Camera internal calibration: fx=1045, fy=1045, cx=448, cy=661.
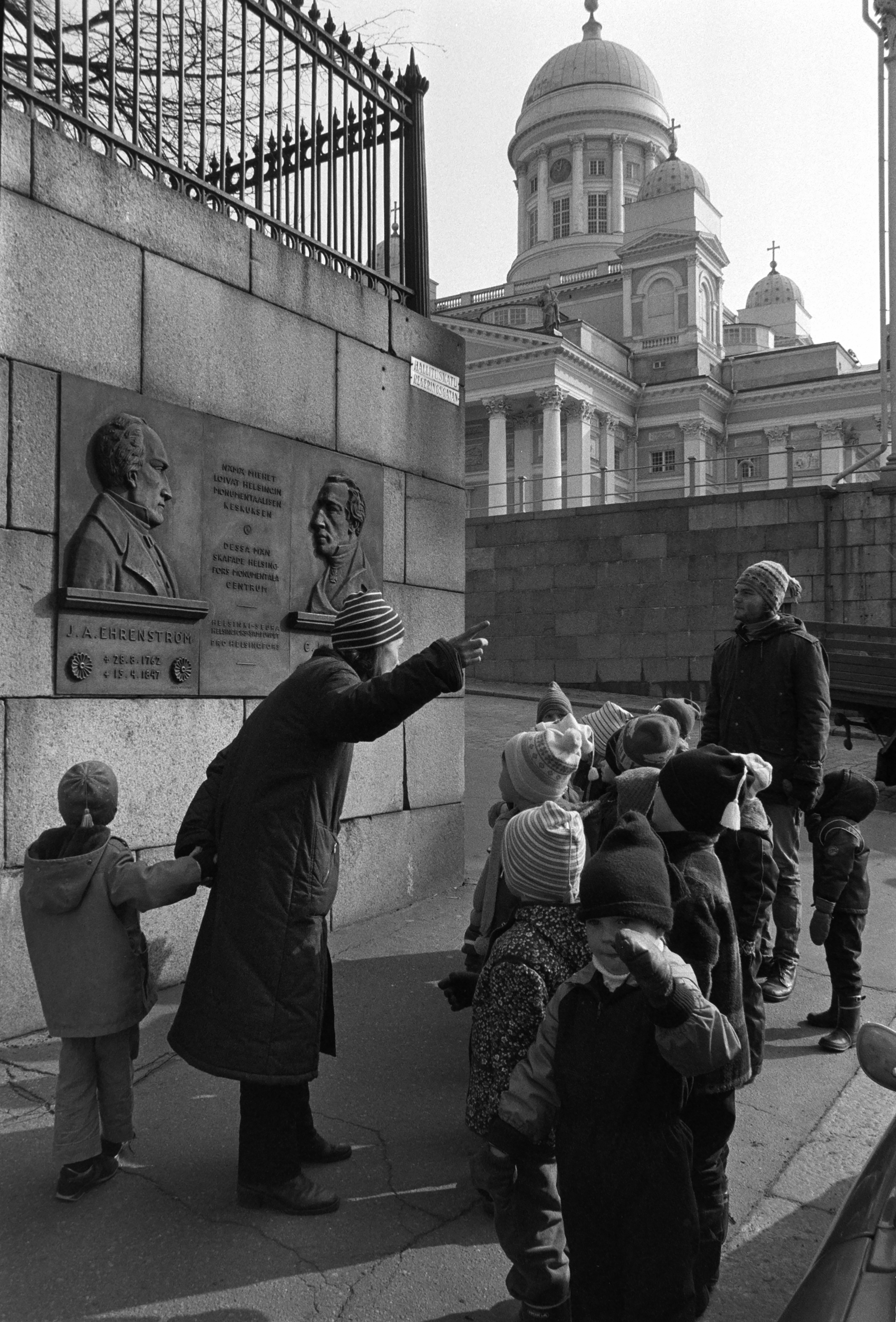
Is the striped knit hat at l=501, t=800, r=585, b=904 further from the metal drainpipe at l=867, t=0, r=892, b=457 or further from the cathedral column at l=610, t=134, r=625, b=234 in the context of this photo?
the cathedral column at l=610, t=134, r=625, b=234

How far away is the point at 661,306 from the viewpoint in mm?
59281

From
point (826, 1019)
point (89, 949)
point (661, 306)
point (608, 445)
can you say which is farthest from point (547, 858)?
point (661, 306)

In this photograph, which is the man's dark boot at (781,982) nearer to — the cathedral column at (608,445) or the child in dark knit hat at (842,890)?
the child in dark knit hat at (842,890)

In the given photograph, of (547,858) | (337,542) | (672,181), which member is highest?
(672,181)

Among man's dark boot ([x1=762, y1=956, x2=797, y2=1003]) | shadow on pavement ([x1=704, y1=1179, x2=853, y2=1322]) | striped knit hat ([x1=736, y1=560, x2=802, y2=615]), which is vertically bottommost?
shadow on pavement ([x1=704, y1=1179, x2=853, y2=1322])

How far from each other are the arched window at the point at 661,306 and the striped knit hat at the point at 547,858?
59.9 metres

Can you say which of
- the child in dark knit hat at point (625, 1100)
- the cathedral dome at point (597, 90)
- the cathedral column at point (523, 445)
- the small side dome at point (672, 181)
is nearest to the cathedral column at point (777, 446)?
the cathedral column at point (523, 445)

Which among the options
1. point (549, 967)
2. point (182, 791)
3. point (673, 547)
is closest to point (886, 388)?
point (673, 547)

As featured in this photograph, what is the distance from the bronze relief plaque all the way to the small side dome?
67.2 meters

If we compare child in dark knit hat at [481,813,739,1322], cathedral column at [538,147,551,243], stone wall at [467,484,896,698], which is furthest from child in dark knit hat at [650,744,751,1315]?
cathedral column at [538,147,551,243]

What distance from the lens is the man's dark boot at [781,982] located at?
4.62 metres

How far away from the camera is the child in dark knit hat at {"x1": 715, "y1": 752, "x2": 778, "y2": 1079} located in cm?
320

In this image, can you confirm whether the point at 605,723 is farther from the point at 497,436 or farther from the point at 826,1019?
the point at 497,436

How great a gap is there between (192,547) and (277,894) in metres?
2.30
